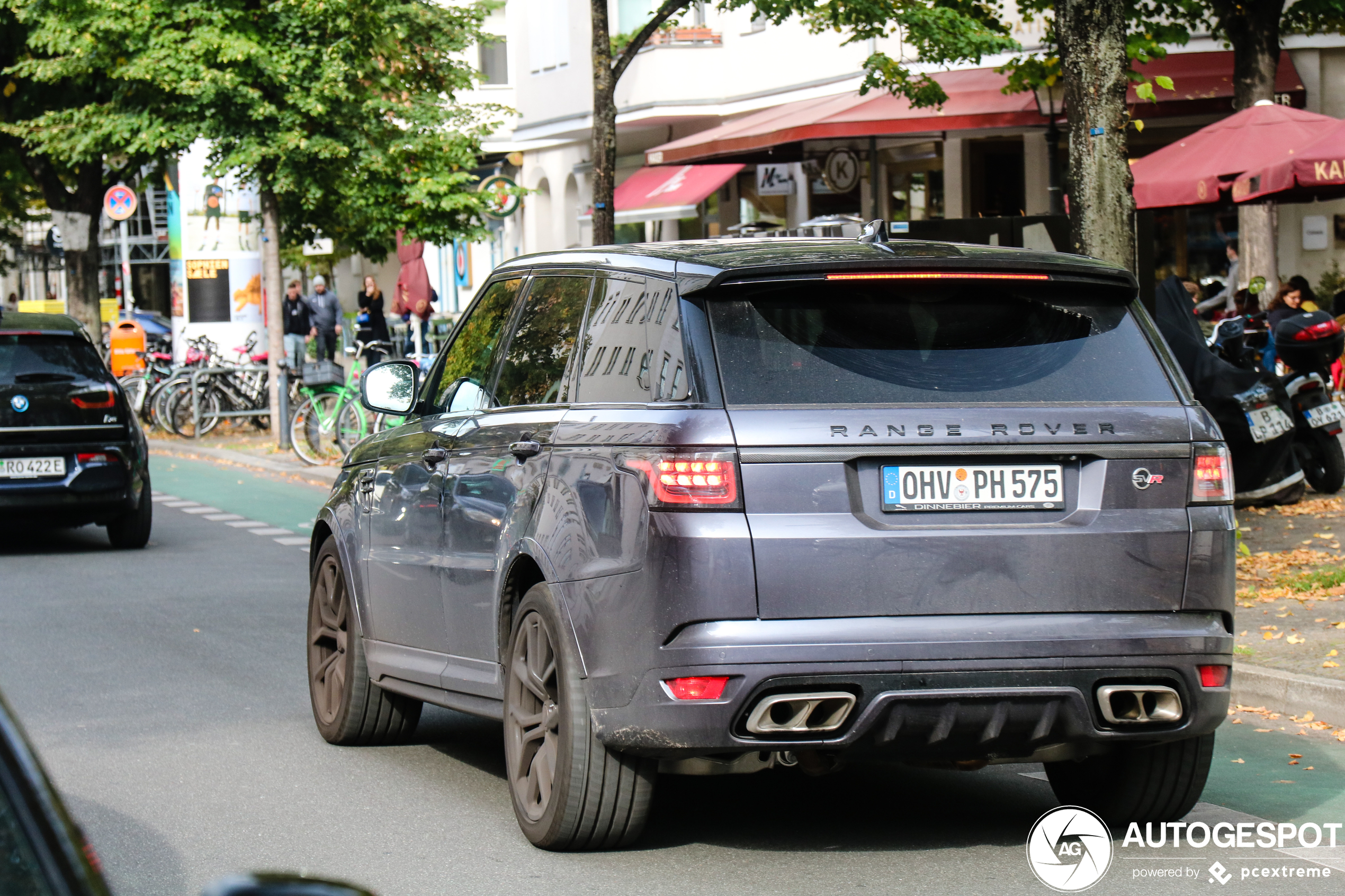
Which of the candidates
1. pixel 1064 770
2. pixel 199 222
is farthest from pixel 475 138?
pixel 1064 770

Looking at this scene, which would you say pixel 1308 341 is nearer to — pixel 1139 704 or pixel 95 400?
pixel 95 400

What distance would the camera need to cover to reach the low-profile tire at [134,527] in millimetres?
14586

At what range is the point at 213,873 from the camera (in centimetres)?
538

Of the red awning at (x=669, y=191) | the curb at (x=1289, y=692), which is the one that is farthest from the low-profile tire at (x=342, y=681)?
the red awning at (x=669, y=191)

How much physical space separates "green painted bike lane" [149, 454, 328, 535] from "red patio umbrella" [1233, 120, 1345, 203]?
8.20 meters

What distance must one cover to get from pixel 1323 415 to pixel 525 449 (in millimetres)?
9675

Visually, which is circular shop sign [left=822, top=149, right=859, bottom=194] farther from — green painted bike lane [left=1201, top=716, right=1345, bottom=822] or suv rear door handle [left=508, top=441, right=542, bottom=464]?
suv rear door handle [left=508, top=441, right=542, bottom=464]

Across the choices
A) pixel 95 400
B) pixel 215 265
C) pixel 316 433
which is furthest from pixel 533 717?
pixel 215 265

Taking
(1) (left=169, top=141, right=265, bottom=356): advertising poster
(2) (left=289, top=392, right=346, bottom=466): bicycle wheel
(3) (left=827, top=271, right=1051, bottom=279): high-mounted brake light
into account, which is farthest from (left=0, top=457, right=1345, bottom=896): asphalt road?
(1) (left=169, top=141, right=265, bottom=356): advertising poster

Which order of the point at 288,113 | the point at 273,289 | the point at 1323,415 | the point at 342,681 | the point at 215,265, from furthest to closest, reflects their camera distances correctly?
1. the point at 215,265
2. the point at 273,289
3. the point at 288,113
4. the point at 1323,415
5. the point at 342,681

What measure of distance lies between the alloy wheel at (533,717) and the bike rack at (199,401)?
2222 cm

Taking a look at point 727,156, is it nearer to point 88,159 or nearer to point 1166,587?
point 88,159

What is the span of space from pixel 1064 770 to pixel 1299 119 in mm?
12942

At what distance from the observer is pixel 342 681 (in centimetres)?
733
